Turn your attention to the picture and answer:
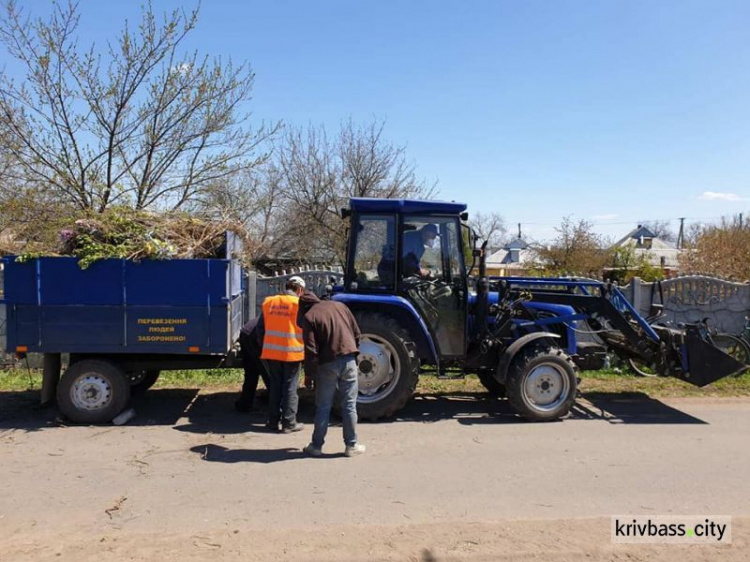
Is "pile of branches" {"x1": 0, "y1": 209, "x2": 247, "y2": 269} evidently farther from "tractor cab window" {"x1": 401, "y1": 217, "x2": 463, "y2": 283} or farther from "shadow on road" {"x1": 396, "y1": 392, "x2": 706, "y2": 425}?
"shadow on road" {"x1": 396, "y1": 392, "x2": 706, "y2": 425}

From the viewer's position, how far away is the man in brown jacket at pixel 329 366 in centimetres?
564

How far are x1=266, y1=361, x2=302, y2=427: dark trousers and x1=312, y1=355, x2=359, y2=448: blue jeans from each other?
0.75 metres

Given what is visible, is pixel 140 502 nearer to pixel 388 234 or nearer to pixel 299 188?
pixel 388 234

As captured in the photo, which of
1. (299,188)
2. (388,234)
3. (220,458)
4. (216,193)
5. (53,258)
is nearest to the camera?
(220,458)

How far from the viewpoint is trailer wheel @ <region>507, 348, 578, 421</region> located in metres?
6.82

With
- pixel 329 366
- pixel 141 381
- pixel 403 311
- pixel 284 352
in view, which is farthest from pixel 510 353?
pixel 141 381

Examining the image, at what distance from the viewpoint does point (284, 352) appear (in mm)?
6402

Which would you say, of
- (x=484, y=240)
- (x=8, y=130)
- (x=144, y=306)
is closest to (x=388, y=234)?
(x=484, y=240)

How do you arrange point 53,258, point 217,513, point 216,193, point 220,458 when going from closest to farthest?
point 217,513
point 220,458
point 53,258
point 216,193

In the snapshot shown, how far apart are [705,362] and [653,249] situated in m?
49.7

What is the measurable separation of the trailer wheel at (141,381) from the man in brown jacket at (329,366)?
2.64 metres

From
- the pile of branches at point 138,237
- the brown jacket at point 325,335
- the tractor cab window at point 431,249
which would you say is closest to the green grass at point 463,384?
the tractor cab window at point 431,249

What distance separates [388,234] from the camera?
22.8ft

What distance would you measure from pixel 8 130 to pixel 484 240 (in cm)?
876
